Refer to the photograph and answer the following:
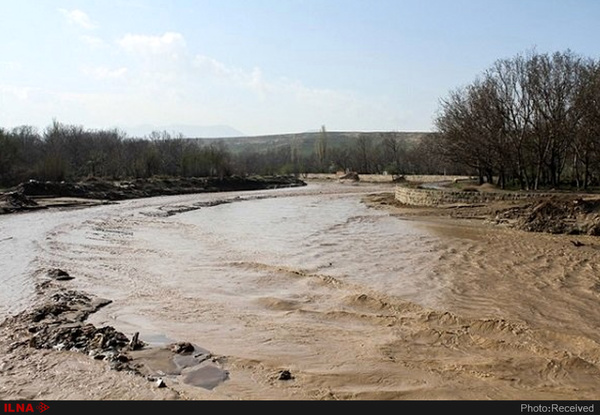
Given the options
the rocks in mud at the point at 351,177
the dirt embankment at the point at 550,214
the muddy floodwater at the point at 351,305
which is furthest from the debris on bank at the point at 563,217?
the rocks in mud at the point at 351,177

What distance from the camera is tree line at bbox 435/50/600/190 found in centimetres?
2944

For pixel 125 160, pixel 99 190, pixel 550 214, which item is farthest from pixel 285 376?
pixel 125 160

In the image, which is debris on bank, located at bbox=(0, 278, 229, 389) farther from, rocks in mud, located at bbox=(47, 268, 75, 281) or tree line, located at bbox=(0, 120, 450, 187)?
tree line, located at bbox=(0, 120, 450, 187)

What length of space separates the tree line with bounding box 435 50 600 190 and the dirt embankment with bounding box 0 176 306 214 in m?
28.6

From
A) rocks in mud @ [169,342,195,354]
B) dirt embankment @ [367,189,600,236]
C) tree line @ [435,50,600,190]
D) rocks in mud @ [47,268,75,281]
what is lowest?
rocks in mud @ [47,268,75,281]

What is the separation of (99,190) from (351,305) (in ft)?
139

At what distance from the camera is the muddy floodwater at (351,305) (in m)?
6.62

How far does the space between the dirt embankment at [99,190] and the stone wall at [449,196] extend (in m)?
23.8

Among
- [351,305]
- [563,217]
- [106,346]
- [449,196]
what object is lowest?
[351,305]

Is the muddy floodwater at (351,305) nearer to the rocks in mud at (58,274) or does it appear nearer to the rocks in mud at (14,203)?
the rocks in mud at (58,274)

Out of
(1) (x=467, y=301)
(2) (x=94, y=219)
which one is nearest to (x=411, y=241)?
(1) (x=467, y=301)

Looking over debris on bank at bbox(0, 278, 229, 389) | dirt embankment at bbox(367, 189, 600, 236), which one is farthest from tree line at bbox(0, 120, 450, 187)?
debris on bank at bbox(0, 278, 229, 389)

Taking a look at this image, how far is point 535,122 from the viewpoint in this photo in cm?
3164

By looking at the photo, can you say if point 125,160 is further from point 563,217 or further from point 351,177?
point 563,217
